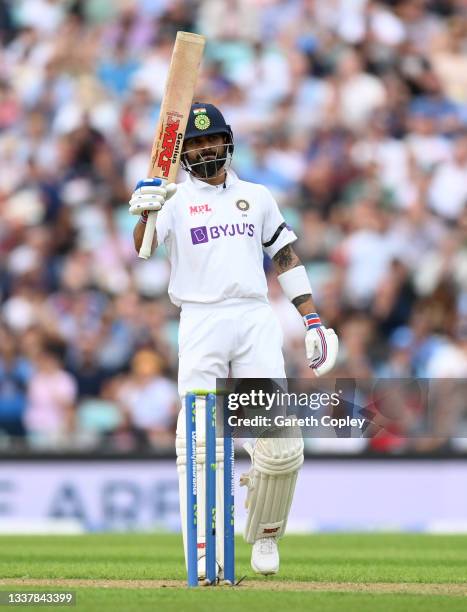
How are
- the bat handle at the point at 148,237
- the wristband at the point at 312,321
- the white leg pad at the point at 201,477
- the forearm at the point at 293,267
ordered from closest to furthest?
the white leg pad at the point at 201,477, the bat handle at the point at 148,237, the wristband at the point at 312,321, the forearm at the point at 293,267

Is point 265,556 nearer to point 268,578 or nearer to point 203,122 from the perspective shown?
point 268,578

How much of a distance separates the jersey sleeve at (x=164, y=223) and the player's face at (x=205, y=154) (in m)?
→ 0.22

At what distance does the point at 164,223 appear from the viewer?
620 cm

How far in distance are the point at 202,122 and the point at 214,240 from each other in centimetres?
52

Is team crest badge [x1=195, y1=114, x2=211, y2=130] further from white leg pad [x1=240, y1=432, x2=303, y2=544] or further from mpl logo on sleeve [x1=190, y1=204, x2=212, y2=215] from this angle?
white leg pad [x1=240, y1=432, x2=303, y2=544]

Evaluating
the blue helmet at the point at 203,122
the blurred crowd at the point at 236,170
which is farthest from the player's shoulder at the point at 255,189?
the blurred crowd at the point at 236,170

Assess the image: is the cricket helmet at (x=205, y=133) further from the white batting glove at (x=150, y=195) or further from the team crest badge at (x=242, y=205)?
the white batting glove at (x=150, y=195)

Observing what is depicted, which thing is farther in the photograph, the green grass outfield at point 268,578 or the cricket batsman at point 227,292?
the cricket batsman at point 227,292

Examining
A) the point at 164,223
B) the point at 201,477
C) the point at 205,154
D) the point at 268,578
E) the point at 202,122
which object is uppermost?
the point at 202,122

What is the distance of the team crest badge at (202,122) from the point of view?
622 cm

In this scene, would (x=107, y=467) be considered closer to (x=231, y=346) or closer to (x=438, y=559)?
(x=438, y=559)

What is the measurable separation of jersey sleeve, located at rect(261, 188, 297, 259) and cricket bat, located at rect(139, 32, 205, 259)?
47 centimetres

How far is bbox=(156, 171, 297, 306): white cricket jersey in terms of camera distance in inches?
242

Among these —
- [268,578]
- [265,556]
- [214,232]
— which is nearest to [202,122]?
[214,232]
